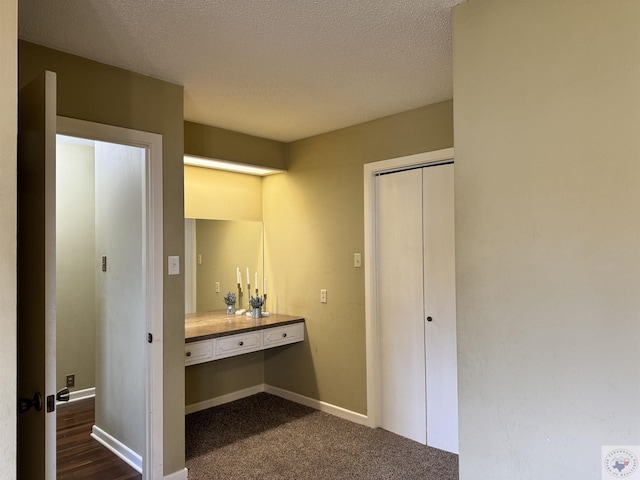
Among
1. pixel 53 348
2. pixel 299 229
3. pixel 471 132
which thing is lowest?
pixel 53 348

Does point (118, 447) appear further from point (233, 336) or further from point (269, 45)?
point (269, 45)

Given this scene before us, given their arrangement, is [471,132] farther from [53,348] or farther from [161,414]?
[161,414]

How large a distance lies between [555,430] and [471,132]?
111cm

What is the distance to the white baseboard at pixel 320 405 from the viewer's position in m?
3.43

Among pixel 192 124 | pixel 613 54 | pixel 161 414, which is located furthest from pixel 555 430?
pixel 192 124

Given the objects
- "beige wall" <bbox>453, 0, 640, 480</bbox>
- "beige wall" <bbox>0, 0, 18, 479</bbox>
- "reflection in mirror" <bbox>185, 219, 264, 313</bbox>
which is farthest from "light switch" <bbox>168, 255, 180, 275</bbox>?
"beige wall" <bbox>453, 0, 640, 480</bbox>

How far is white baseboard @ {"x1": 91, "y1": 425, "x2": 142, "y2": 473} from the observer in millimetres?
2727

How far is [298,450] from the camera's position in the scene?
117 inches

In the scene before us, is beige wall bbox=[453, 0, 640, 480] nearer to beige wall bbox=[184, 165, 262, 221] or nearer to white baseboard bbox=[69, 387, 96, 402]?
beige wall bbox=[184, 165, 262, 221]

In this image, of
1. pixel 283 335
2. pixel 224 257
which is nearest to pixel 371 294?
pixel 283 335

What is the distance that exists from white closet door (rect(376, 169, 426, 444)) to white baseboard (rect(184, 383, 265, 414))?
1383mm

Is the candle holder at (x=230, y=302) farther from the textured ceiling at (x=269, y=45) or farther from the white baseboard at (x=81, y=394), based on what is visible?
the textured ceiling at (x=269, y=45)

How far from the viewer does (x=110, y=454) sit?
2.96 metres

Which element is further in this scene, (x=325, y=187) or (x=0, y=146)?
(x=325, y=187)
